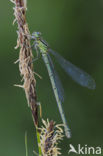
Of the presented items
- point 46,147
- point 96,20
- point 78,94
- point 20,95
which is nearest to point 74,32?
point 96,20

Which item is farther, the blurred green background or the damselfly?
the blurred green background

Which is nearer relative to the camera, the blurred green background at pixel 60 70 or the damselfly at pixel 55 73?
the damselfly at pixel 55 73

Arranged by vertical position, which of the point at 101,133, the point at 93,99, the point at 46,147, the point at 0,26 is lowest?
the point at 46,147

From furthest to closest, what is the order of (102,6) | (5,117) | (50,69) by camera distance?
(102,6) < (5,117) < (50,69)

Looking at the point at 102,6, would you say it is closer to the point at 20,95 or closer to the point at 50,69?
the point at 20,95

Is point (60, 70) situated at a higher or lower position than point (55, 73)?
higher

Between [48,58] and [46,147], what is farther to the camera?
[48,58]

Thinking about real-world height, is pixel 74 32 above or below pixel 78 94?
above

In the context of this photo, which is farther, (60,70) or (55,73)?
(60,70)
